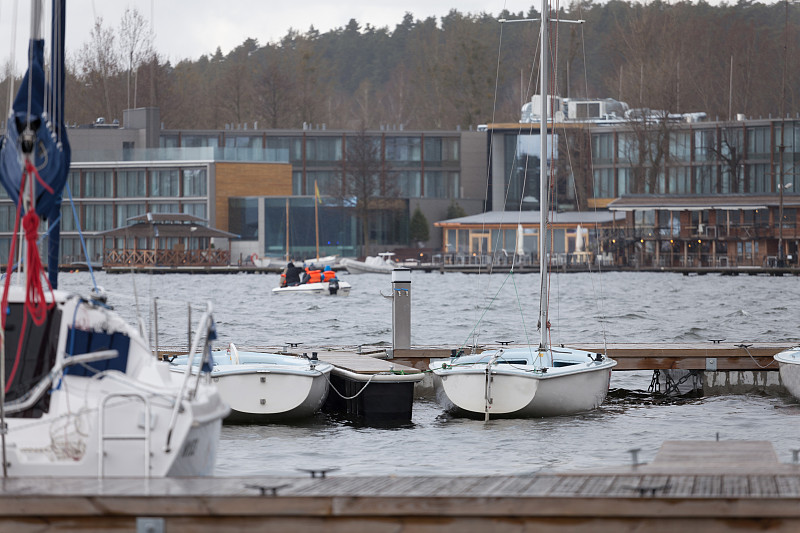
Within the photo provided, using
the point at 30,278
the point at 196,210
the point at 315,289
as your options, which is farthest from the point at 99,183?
the point at 30,278

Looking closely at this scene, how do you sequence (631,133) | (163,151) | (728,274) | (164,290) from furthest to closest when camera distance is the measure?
(631,133), (163,151), (728,274), (164,290)

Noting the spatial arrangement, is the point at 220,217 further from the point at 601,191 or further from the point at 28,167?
the point at 28,167

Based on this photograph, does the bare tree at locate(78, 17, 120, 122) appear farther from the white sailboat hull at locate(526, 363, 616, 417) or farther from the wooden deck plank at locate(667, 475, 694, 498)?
the wooden deck plank at locate(667, 475, 694, 498)

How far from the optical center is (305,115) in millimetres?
141500

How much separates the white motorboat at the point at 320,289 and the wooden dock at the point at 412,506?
166ft

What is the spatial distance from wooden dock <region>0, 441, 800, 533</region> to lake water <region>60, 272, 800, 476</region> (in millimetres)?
3523

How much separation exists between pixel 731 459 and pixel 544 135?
10.3m

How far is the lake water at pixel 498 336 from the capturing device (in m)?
16.0

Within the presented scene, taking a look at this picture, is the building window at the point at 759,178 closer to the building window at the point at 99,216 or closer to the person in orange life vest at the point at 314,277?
the building window at the point at 99,216

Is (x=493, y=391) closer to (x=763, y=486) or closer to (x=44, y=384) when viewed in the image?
(x=44, y=384)

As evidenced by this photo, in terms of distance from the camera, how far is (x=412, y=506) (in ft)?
28.0

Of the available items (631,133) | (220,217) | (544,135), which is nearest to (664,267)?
(631,133)

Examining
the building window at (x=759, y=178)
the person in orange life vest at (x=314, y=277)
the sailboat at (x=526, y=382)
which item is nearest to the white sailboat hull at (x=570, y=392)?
the sailboat at (x=526, y=382)

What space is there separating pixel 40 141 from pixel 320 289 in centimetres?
4983
